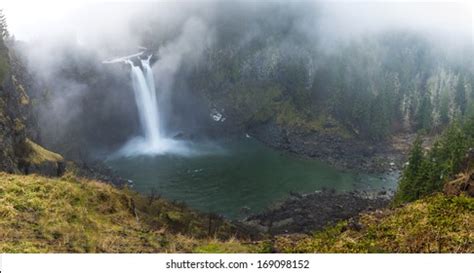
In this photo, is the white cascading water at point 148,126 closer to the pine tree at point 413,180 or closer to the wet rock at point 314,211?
the wet rock at point 314,211

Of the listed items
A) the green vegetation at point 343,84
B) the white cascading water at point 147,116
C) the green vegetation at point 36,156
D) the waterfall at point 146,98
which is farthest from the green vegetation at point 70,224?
the green vegetation at point 343,84

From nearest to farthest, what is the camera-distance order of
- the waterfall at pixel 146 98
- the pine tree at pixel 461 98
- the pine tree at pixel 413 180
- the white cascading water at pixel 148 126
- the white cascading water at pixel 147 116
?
the pine tree at pixel 413 180 < the white cascading water at pixel 148 126 < the white cascading water at pixel 147 116 < the waterfall at pixel 146 98 < the pine tree at pixel 461 98

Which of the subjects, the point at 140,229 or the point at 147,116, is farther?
the point at 147,116

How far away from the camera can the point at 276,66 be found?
477 ft

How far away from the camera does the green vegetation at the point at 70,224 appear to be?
1266 centimetres

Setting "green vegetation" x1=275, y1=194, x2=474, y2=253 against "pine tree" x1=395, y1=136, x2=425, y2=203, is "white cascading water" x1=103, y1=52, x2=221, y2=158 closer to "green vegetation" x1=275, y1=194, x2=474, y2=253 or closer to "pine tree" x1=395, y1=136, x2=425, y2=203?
"pine tree" x1=395, y1=136, x2=425, y2=203

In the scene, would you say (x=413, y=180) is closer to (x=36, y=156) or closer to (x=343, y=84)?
(x=36, y=156)

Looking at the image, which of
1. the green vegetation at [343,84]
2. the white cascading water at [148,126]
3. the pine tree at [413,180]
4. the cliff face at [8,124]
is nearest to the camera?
the cliff face at [8,124]

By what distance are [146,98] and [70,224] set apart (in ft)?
382

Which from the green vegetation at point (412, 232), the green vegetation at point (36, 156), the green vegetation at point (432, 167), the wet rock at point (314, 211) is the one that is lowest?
the wet rock at point (314, 211)

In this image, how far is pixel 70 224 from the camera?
1480 centimetres

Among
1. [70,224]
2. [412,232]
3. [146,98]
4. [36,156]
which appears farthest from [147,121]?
[412,232]
